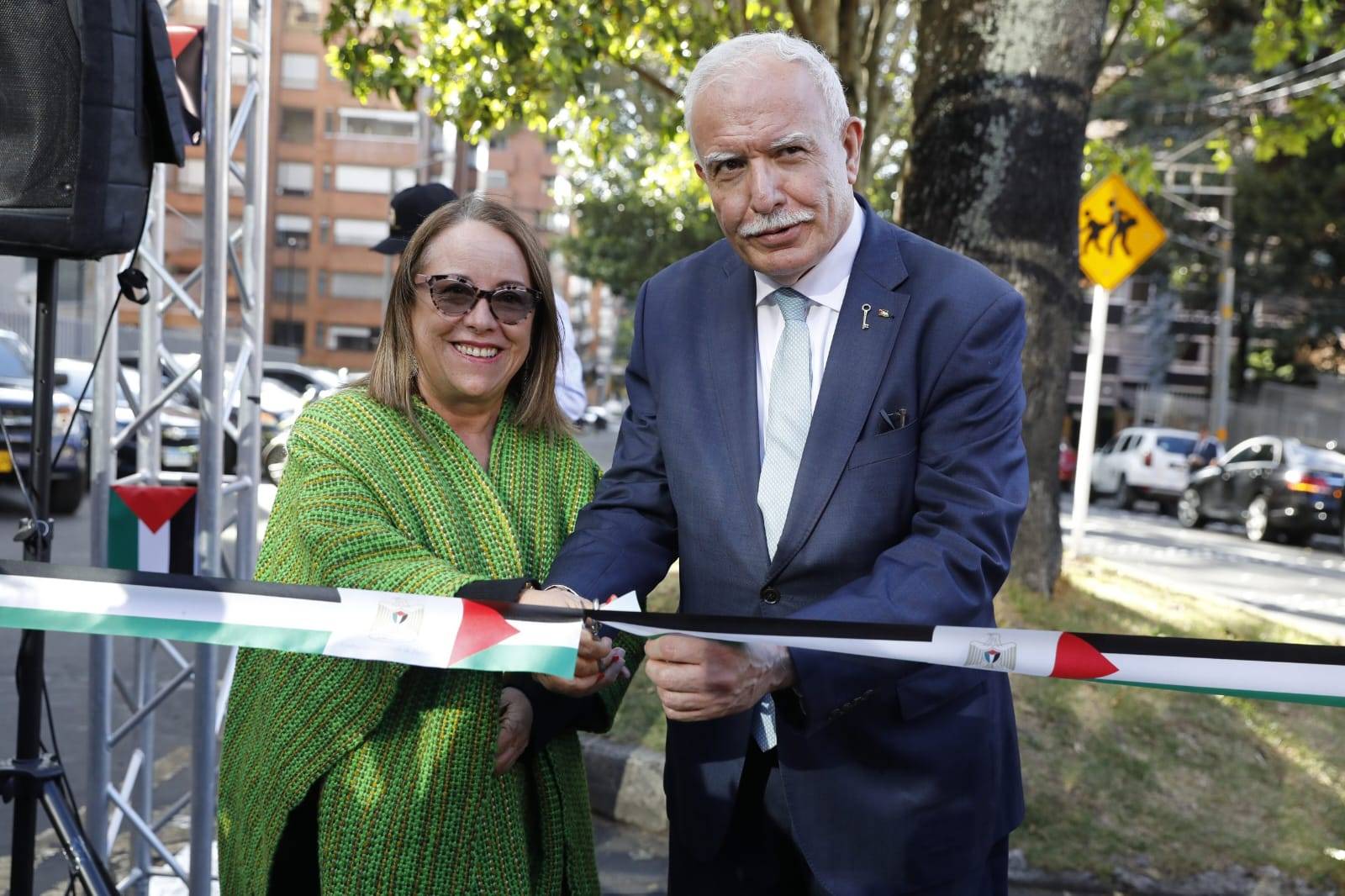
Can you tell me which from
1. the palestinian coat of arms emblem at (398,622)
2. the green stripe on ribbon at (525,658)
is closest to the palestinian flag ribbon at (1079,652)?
the green stripe on ribbon at (525,658)

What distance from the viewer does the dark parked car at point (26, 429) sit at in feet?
40.0

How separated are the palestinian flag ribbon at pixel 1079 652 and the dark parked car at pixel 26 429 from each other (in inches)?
444

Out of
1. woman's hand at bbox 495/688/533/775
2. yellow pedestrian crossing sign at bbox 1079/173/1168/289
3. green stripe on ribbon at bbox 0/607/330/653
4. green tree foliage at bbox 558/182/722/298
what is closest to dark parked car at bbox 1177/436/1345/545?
yellow pedestrian crossing sign at bbox 1079/173/1168/289

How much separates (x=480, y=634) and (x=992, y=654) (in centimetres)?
83

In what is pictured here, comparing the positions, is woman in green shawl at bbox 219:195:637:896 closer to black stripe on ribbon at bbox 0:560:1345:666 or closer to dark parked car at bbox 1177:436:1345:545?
black stripe on ribbon at bbox 0:560:1345:666

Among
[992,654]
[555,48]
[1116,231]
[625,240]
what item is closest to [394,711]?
[992,654]

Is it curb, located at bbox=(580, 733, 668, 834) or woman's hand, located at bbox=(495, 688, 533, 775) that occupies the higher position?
woman's hand, located at bbox=(495, 688, 533, 775)

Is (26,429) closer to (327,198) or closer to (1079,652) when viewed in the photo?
(1079,652)

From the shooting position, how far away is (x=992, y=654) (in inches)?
83.4

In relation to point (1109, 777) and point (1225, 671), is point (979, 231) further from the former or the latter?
point (1225, 671)

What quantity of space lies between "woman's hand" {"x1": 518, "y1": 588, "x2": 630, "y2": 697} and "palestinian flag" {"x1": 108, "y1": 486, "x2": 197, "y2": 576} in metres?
2.27

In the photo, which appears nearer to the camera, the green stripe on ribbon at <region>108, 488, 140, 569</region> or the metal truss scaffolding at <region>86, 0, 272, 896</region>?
the metal truss scaffolding at <region>86, 0, 272, 896</region>

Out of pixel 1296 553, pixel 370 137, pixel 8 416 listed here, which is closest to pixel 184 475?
pixel 8 416

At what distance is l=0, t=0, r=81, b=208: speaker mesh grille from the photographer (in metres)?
2.85
